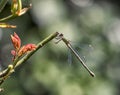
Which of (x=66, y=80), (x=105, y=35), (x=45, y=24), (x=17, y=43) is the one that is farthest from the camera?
(x=105, y=35)

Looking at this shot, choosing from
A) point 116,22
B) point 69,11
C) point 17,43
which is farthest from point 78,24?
point 17,43

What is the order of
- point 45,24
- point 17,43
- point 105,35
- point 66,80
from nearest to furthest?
point 17,43 → point 66,80 → point 45,24 → point 105,35

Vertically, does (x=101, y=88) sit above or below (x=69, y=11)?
below

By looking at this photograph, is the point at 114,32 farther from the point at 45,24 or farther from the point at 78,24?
the point at 45,24

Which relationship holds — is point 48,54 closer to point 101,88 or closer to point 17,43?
point 101,88

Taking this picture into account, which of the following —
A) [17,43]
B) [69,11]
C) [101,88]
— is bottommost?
[101,88]

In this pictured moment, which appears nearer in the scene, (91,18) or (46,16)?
(46,16)

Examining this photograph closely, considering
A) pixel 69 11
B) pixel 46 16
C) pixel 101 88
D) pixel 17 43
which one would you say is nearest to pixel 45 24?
pixel 46 16
